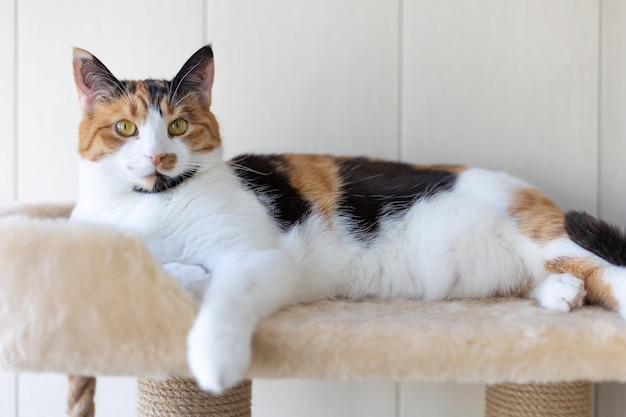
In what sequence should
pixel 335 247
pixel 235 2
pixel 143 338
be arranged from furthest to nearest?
pixel 235 2, pixel 335 247, pixel 143 338

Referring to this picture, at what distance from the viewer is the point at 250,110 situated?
1570 millimetres

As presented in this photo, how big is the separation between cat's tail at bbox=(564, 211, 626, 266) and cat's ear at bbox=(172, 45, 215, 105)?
777mm

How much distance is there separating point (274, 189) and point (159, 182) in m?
0.26

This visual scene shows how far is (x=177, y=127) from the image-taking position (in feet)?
3.69

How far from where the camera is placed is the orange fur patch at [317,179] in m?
1.28

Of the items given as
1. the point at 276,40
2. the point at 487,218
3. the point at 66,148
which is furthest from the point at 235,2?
the point at 487,218

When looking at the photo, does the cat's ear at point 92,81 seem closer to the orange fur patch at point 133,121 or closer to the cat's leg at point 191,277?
the orange fur patch at point 133,121

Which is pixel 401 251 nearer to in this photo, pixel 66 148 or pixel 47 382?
pixel 66 148

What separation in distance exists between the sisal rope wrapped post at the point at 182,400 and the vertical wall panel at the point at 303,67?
0.69m

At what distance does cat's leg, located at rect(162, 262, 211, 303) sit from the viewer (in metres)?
0.95

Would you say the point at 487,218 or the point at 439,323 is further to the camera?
the point at 487,218

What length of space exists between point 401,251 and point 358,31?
2.16ft

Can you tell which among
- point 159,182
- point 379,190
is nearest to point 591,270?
point 379,190

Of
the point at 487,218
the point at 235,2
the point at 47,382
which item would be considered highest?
the point at 235,2
